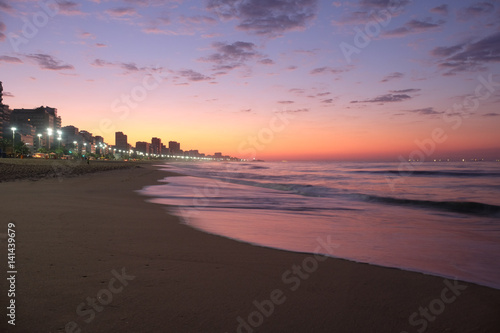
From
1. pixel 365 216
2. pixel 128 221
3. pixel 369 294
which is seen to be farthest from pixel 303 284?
pixel 365 216

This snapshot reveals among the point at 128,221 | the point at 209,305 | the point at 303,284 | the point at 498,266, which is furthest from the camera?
the point at 128,221

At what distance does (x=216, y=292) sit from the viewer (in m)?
4.03

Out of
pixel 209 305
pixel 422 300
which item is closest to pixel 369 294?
pixel 422 300

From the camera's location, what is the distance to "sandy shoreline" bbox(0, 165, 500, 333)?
10.9 feet

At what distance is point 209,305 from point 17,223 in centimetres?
641

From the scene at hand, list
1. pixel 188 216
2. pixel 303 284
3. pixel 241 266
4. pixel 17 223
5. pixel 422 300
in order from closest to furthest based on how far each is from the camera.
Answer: pixel 422 300 < pixel 303 284 < pixel 241 266 < pixel 17 223 < pixel 188 216

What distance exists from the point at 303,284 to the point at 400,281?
1.53 meters

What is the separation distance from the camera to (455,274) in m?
5.30

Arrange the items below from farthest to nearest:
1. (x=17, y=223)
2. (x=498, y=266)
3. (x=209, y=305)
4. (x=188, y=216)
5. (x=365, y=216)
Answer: (x=365, y=216) < (x=188, y=216) < (x=17, y=223) < (x=498, y=266) < (x=209, y=305)

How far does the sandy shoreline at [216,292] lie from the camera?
10.9 feet

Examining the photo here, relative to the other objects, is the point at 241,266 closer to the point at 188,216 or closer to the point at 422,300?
the point at 422,300

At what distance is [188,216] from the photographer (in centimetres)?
1048

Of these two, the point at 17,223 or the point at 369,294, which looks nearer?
the point at 369,294

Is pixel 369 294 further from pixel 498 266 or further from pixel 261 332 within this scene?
pixel 498 266
